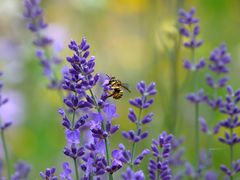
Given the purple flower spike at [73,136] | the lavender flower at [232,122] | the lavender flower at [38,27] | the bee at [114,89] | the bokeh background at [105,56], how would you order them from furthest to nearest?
the bokeh background at [105,56] → the lavender flower at [38,27] → the lavender flower at [232,122] → the bee at [114,89] → the purple flower spike at [73,136]

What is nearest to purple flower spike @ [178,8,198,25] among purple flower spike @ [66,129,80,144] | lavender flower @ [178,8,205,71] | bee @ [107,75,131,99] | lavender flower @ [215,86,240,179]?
lavender flower @ [178,8,205,71]

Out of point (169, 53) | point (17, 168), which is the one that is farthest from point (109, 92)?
point (169, 53)

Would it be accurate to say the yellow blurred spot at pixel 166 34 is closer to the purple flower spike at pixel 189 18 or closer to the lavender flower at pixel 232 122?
the purple flower spike at pixel 189 18

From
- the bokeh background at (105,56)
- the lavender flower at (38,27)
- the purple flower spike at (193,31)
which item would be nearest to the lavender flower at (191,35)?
the purple flower spike at (193,31)

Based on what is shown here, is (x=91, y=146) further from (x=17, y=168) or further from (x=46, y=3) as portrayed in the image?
(x=46, y=3)

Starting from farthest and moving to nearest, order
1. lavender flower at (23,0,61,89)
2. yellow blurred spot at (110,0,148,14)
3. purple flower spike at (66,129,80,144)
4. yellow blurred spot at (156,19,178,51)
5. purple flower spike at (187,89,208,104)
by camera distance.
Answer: yellow blurred spot at (110,0,148,14), yellow blurred spot at (156,19,178,51), lavender flower at (23,0,61,89), purple flower spike at (187,89,208,104), purple flower spike at (66,129,80,144)

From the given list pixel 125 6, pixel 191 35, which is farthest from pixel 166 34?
pixel 125 6

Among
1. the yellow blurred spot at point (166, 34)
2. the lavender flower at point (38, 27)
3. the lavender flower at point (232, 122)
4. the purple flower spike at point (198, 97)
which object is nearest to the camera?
the lavender flower at point (232, 122)

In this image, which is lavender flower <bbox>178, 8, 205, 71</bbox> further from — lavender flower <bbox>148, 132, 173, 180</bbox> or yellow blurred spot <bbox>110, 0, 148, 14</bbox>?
yellow blurred spot <bbox>110, 0, 148, 14</bbox>
